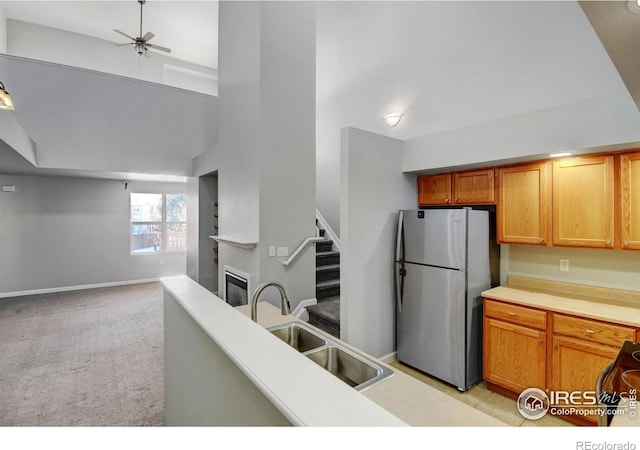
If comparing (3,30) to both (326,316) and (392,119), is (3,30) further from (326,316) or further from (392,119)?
(326,316)

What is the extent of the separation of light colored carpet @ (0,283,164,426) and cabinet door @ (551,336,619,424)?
3044 mm

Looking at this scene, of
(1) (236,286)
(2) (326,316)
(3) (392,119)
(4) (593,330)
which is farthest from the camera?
(3) (392,119)

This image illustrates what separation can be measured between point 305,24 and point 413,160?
2227 millimetres

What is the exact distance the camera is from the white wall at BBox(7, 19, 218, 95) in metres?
5.98

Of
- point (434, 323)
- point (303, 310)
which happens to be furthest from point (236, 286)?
point (434, 323)

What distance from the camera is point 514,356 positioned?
2523mm

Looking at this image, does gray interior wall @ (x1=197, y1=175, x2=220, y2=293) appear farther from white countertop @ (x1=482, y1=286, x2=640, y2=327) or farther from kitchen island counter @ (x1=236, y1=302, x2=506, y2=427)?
kitchen island counter @ (x1=236, y1=302, x2=506, y2=427)

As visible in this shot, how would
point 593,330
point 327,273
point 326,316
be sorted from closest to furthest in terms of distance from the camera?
point 593,330 → point 326,316 → point 327,273

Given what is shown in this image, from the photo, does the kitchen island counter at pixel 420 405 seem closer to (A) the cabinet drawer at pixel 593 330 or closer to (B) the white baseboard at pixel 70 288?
(A) the cabinet drawer at pixel 593 330

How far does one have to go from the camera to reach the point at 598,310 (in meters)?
2.20

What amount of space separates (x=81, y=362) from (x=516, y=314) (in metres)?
4.32

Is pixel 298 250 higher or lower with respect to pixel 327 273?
higher

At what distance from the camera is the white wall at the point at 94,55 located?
5984mm

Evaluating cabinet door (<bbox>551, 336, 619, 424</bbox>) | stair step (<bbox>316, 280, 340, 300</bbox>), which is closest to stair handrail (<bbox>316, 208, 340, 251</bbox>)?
stair step (<bbox>316, 280, 340, 300</bbox>)
